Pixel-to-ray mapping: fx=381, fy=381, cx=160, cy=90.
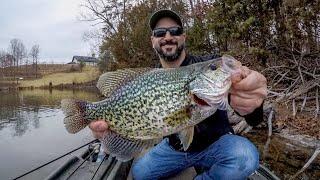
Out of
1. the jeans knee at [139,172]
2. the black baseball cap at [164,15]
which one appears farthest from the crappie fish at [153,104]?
the black baseball cap at [164,15]

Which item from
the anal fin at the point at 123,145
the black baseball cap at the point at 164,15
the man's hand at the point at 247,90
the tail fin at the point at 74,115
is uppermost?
the black baseball cap at the point at 164,15

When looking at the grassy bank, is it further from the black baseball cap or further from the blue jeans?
the blue jeans

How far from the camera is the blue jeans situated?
391 centimetres

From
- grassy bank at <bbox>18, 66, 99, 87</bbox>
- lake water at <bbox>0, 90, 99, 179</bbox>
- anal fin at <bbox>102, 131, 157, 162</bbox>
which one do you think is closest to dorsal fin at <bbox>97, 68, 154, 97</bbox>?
anal fin at <bbox>102, 131, 157, 162</bbox>

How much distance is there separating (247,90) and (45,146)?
13.7 meters

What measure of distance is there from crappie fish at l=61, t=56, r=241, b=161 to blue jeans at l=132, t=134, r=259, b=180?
3.78ft

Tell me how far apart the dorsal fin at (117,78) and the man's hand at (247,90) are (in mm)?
736

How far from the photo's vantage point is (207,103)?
282cm

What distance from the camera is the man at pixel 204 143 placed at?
3521 millimetres

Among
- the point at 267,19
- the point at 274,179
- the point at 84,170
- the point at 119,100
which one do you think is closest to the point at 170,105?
the point at 119,100

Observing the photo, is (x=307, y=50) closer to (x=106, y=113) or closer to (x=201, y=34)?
(x=201, y=34)

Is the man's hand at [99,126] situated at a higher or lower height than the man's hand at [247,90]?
lower

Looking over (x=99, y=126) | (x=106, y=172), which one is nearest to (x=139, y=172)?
(x=106, y=172)

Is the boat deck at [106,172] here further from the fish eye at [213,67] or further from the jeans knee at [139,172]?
the fish eye at [213,67]
